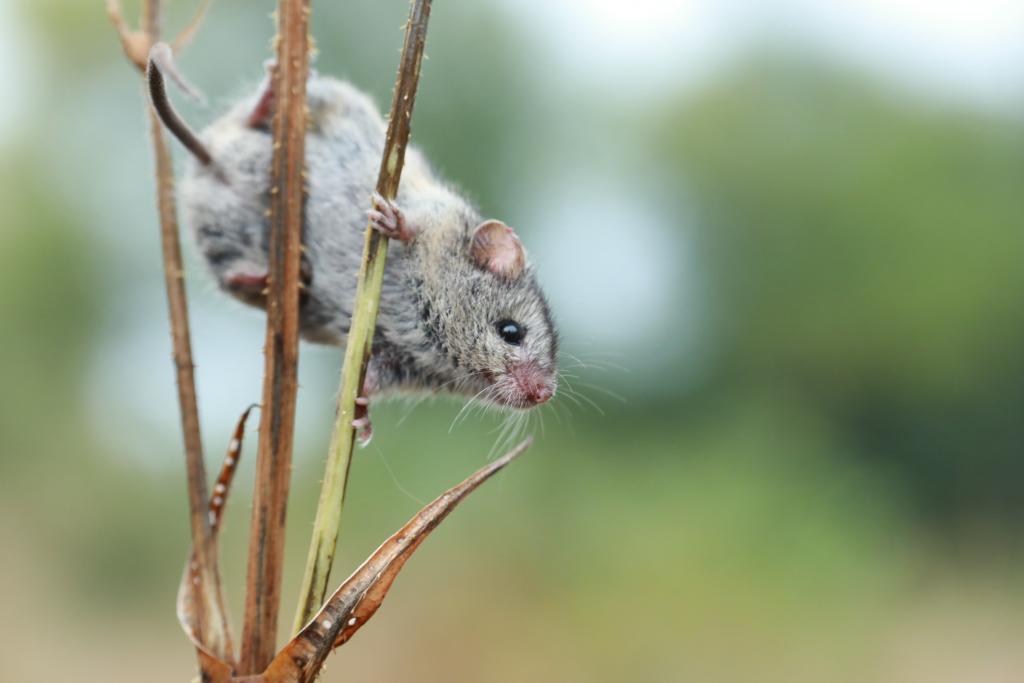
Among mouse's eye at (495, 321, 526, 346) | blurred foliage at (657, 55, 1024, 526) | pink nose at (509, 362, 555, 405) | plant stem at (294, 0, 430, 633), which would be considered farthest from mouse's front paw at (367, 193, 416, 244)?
blurred foliage at (657, 55, 1024, 526)

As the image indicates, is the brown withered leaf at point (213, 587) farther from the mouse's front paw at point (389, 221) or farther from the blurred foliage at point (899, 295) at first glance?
the blurred foliage at point (899, 295)

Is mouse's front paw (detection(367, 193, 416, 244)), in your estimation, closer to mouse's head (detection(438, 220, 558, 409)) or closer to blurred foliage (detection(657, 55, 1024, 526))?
mouse's head (detection(438, 220, 558, 409))

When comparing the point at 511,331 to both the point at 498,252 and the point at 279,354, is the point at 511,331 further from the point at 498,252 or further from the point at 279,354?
the point at 279,354

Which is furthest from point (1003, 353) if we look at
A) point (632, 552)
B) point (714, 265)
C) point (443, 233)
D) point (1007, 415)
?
point (443, 233)

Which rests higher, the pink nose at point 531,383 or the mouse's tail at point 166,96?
the mouse's tail at point 166,96

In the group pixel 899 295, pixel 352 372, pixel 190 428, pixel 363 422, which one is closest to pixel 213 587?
pixel 190 428

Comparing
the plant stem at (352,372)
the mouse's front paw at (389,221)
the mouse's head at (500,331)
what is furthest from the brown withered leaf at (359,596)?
the mouse's head at (500,331)

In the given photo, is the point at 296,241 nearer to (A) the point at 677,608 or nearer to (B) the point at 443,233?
(B) the point at 443,233

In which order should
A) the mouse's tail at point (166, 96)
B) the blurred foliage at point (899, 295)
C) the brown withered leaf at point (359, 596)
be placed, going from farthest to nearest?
the blurred foliage at point (899, 295), the mouse's tail at point (166, 96), the brown withered leaf at point (359, 596)
